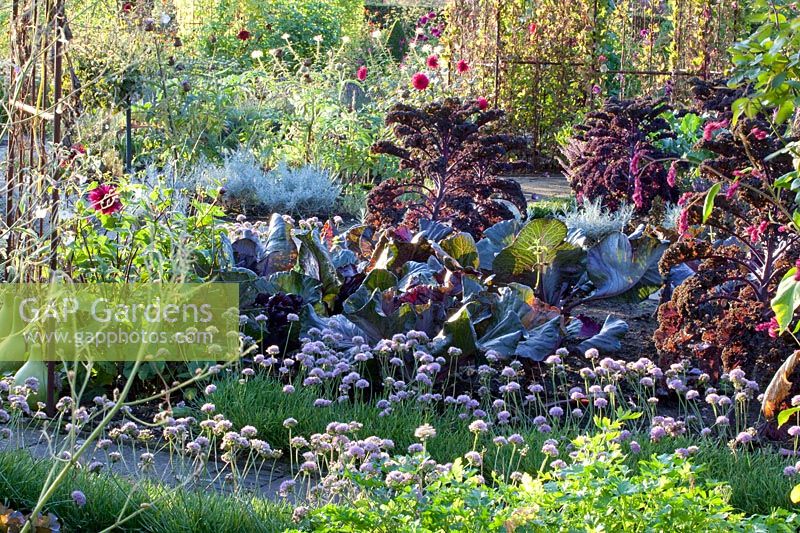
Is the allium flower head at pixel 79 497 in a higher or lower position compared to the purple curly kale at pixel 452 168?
lower

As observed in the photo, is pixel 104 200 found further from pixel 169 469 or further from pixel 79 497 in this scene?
pixel 79 497

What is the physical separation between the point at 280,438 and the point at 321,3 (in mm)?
17640

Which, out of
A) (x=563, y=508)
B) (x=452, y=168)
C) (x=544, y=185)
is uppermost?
(x=452, y=168)

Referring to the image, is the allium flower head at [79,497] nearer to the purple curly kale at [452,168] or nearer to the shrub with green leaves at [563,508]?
the shrub with green leaves at [563,508]

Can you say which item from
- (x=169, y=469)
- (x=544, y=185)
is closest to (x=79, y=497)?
(x=169, y=469)

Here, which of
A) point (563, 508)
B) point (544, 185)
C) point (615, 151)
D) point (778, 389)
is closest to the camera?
point (563, 508)

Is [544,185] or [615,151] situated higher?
[615,151]

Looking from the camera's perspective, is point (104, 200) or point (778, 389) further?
point (104, 200)

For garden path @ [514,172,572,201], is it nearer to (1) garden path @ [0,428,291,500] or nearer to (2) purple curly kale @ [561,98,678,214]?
(2) purple curly kale @ [561,98,678,214]

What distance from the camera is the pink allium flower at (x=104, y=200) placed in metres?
4.32

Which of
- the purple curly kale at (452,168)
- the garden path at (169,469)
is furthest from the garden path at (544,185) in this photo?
the garden path at (169,469)

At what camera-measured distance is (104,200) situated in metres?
4.49

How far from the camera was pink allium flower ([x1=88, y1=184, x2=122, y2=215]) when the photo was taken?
170 inches

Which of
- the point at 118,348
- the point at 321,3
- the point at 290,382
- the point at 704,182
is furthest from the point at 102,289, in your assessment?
the point at 321,3
